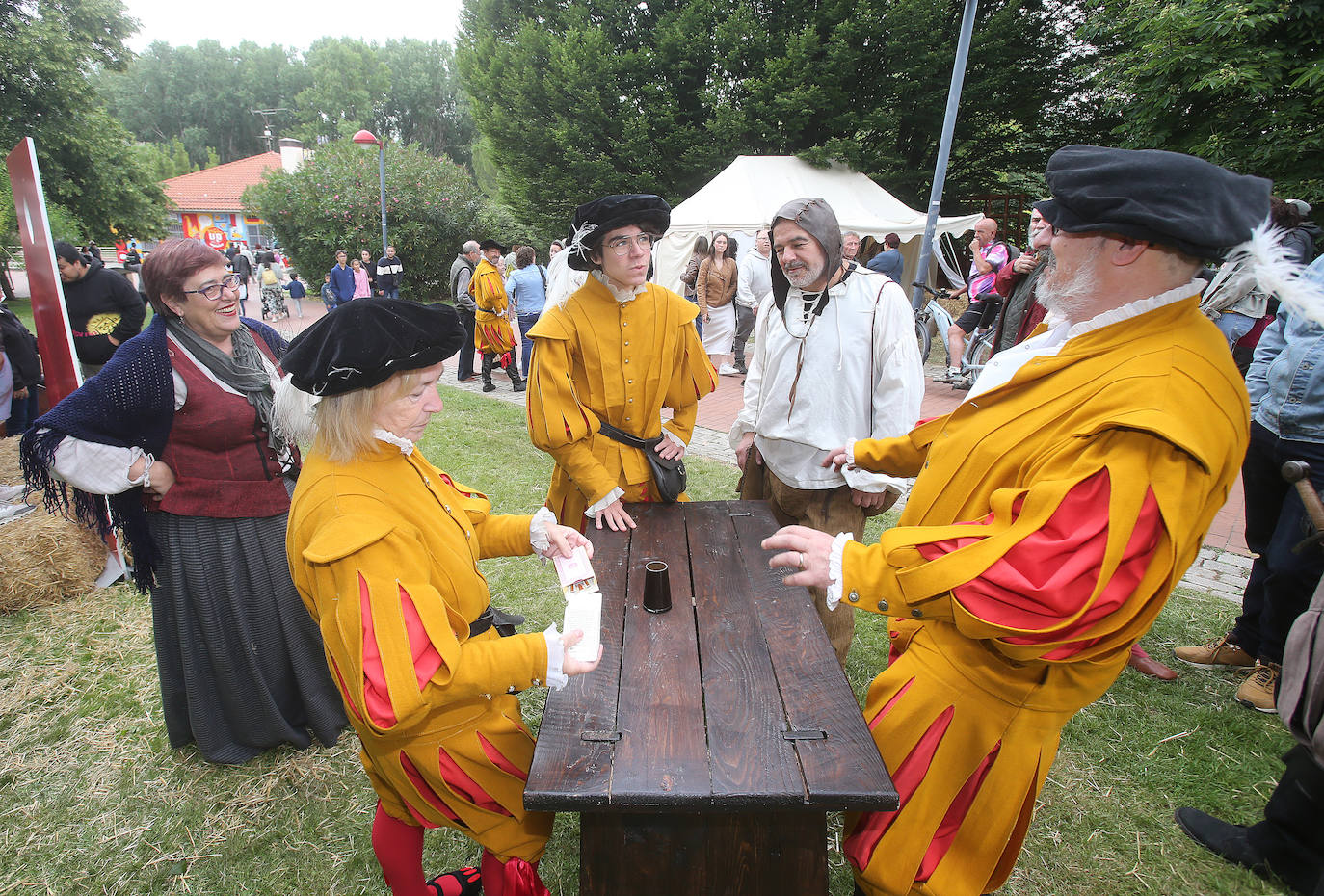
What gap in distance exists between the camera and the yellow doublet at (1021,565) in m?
1.23

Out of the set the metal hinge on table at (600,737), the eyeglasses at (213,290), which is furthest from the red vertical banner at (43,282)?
the metal hinge on table at (600,737)

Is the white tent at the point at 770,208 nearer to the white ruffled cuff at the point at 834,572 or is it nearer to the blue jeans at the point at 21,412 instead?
the blue jeans at the point at 21,412

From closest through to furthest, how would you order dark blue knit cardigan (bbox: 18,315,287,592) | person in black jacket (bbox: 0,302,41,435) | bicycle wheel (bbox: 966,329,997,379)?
1. dark blue knit cardigan (bbox: 18,315,287,592)
2. person in black jacket (bbox: 0,302,41,435)
3. bicycle wheel (bbox: 966,329,997,379)

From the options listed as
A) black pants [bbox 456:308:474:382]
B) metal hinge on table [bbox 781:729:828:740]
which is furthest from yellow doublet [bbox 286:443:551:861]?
black pants [bbox 456:308:474:382]

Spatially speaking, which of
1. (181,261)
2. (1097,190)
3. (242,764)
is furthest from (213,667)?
(1097,190)

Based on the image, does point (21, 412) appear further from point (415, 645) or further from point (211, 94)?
point (211, 94)

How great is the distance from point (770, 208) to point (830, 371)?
12.1 metres

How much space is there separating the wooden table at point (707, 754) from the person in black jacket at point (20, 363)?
22.1ft

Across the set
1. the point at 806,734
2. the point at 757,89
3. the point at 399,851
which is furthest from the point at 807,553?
the point at 757,89

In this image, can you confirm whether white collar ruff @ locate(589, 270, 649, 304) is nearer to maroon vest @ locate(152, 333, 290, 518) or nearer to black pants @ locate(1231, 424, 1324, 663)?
maroon vest @ locate(152, 333, 290, 518)

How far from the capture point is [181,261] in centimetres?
241

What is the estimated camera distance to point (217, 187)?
4134cm

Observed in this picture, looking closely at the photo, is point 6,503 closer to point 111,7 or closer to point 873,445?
point 873,445

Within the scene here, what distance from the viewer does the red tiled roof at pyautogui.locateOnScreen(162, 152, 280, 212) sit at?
39.6 m
